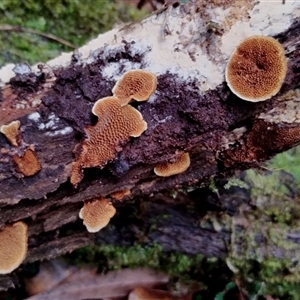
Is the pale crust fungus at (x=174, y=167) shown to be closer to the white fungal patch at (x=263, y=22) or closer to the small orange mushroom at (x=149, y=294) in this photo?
the white fungal patch at (x=263, y=22)

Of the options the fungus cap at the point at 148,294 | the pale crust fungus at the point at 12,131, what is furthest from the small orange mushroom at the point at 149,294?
the pale crust fungus at the point at 12,131

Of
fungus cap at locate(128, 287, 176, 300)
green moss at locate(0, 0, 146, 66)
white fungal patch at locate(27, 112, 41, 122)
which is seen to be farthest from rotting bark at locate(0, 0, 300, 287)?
green moss at locate(0, 0, 146, 66)

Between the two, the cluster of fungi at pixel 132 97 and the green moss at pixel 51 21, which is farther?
the green moss at pixel 51 21

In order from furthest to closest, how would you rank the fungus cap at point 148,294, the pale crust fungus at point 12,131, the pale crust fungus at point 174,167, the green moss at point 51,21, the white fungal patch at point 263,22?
the green moss at point 51,21 < the fungus cap at point 148,294 < the pale crust fungus at point 174,167 < the white fungal patch at point 263,22 < the pale crust fungus at point 12,131

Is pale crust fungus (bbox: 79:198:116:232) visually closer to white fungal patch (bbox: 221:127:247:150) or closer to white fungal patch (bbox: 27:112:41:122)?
white fungal patch (bbox: 27:112:41:122)

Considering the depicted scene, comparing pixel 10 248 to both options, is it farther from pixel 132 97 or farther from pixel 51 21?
pixel 51 21

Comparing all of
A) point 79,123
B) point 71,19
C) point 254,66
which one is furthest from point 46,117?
point 71,19
